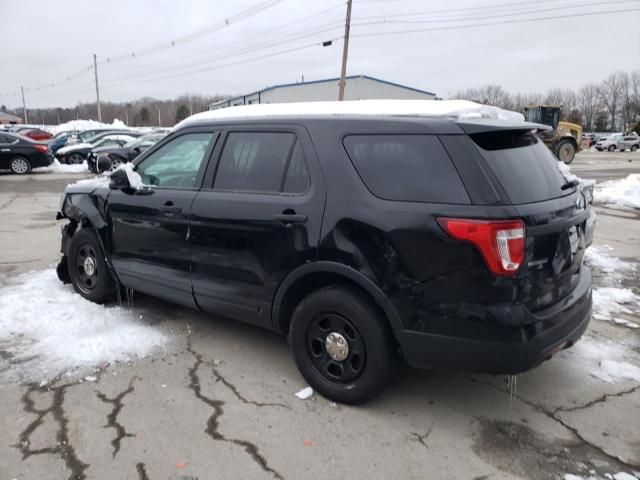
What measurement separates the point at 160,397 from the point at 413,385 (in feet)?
5.55

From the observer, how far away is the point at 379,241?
2.85 m

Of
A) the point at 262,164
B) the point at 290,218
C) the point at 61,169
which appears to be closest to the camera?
the point at 290,218

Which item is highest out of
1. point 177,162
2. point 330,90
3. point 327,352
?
point 330,90

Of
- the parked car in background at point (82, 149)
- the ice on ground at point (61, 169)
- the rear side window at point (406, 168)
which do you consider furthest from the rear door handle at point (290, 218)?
the parked car in background at point (82, 149)

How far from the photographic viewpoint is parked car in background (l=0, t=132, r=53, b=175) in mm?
17930

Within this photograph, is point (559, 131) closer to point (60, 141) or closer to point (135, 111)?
point (60, 141)

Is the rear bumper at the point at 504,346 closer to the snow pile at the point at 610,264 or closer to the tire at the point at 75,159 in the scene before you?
the snow pile at the point at 610,264

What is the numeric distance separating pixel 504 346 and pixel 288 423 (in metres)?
1.33

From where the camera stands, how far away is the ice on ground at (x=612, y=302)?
487cm

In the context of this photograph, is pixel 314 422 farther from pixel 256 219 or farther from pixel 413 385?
pixel 256 219

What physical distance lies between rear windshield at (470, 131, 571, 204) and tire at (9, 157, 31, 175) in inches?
765

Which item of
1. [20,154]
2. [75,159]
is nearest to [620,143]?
[75,159]

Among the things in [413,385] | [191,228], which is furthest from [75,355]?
[413,385]

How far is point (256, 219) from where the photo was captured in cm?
336
